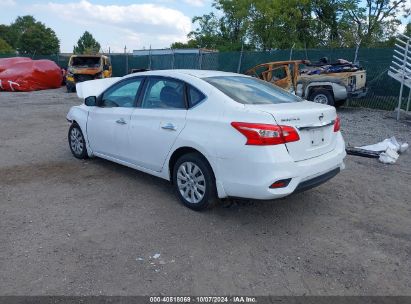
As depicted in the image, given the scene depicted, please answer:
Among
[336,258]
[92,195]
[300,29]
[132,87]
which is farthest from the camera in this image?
[300,29]

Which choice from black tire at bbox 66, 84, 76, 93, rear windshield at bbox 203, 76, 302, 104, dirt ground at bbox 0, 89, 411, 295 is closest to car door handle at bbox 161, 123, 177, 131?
rear windshield at bbox 203, 76, 302, 104

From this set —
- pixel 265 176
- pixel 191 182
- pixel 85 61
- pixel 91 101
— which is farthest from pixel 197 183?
pixel 85 61

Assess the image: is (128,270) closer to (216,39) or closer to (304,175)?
(304,175)

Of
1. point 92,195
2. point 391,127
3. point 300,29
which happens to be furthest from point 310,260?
point 300,29

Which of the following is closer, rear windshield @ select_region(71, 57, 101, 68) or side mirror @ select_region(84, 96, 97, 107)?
side mirror @ select_region(84, 96, 97, 107)

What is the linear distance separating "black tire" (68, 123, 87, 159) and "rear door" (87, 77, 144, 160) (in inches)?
15.1

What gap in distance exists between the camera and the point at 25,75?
21688mm

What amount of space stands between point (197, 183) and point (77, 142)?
10.0 feet

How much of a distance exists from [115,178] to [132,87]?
4.44ft

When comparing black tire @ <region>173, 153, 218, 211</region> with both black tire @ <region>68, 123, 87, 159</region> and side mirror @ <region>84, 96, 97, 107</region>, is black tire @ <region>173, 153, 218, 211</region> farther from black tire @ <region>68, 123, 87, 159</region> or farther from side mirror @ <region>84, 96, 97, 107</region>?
black tire @ <region>68, 123, 87, 159</region>

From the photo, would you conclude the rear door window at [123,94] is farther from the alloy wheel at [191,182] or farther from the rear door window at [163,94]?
the alloy wheel at [191,182]

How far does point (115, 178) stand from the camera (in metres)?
5.75

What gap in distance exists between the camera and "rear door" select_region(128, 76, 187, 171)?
4.61m

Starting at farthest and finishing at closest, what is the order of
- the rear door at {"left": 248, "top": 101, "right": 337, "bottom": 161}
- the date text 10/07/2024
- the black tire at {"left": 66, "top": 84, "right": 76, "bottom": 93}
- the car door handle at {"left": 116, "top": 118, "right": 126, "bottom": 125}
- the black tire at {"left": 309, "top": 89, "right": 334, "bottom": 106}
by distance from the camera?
the black tire at {"left": 66, "top": 84, "right": 76, "bottom": 93}, the black tire at {"left": 309, "top": 89, "right": 334, "bottom": 106}, the car door handle at {"left": 116, "top": 118, "right": 126, "bottom": 125}, the rear door at {"left": 248, "top": 101, "right": 337, "bottom": 161}, the date text 10/07/2024
